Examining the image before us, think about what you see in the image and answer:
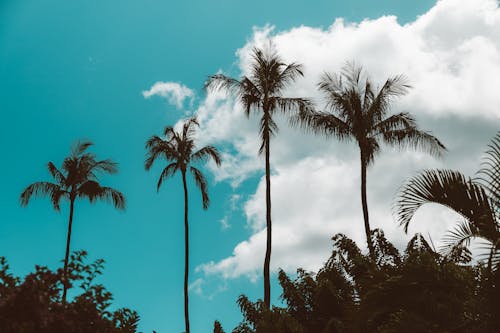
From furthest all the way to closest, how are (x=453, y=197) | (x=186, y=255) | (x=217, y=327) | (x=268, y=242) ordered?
(x=186, y=255), (x=268, y=242), (x=217, y=327), (x=453, y=197)

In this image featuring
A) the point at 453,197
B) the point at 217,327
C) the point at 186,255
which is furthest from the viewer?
the point at 186,255

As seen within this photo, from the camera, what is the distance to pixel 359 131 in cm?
2445

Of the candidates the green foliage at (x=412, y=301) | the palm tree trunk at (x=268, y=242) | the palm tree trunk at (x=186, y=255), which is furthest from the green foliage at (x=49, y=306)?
the palm tree trunk at (x=186, y=255)

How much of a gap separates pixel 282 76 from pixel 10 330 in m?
19.7

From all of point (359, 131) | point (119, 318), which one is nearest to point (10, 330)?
point (119, 318)

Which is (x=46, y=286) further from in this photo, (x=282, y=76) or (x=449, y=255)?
(x=282, y=76)

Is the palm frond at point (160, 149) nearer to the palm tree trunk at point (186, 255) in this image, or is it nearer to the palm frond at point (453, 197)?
the palm tree trunk at point (186, 255)

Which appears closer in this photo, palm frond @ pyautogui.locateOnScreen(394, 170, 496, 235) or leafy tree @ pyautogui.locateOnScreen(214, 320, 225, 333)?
palm frond @ pyautogui.locateOnScreen(394, 170, 496, 235)

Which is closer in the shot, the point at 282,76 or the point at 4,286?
the point at 4,286

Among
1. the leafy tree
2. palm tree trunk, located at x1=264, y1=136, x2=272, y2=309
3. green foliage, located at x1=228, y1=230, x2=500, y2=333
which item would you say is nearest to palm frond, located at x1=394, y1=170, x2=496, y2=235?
green foliage, located at x1=228, y1=230, x2=500, y2=333

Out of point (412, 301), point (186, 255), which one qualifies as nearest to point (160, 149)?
point (186, 255)

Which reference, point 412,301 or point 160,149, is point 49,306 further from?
point 160,149

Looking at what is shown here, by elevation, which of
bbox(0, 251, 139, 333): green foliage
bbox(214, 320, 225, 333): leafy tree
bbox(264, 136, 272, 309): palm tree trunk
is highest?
bbox(264, 136, 272, 309): palm tree trunk

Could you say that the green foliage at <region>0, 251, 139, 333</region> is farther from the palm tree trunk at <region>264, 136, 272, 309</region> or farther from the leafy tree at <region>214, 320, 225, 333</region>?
the palm tree trunk at <region>264, 136, 272, 309</region>
